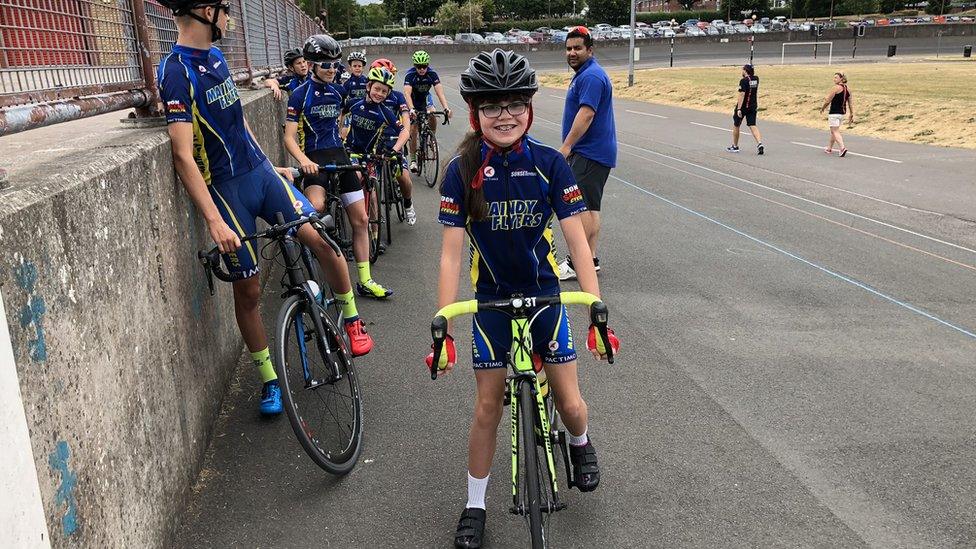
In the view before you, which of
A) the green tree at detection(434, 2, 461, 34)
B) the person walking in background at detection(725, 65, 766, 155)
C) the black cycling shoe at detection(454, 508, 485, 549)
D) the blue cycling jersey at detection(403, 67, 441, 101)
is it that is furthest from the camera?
the green tree at detection(434, 2, 461, 34)

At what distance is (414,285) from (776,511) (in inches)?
182

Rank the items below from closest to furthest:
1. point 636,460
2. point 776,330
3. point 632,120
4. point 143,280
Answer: point 143,280
point 636,460
point 776,330
point 632,120

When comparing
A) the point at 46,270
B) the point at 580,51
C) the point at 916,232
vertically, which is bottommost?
the point at 916,232

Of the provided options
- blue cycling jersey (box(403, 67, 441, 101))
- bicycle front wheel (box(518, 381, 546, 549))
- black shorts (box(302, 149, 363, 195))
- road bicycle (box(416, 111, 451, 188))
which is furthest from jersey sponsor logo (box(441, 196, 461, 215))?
road bicycle (box(416, 111, 451, 188))

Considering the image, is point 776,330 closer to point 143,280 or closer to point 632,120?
point 143,280

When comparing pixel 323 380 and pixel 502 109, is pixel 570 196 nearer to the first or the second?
pixel 502 109

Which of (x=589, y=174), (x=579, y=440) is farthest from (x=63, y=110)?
(x=589, y=174)

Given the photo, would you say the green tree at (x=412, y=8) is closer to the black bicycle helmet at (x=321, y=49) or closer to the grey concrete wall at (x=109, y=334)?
the black bicycle helmet at (x=321, y=49)

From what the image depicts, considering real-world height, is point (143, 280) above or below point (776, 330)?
above

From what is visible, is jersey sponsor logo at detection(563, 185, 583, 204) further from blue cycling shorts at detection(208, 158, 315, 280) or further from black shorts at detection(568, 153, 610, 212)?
black shorts at detection(568, 153, 610, 212)

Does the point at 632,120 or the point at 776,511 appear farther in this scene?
the point at 632,120

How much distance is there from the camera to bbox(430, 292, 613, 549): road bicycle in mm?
2902

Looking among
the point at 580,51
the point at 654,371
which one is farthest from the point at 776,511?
the point at 580,51

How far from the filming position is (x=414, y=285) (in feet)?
25.0
